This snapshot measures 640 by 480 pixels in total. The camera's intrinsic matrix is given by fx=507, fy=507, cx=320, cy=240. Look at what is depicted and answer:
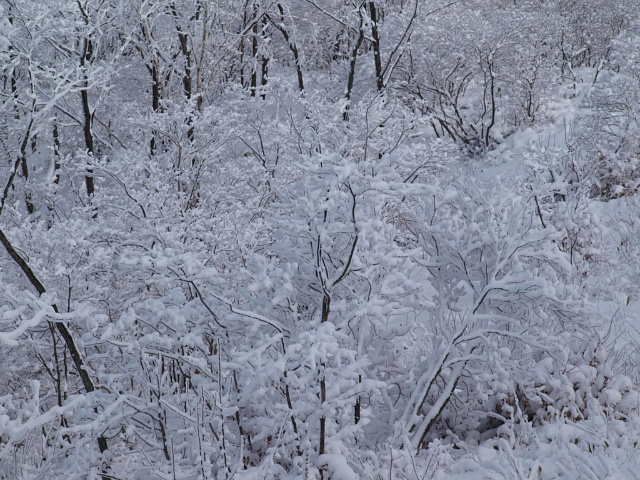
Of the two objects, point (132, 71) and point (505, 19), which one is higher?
point (505, 19)

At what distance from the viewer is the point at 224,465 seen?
376 centimetres

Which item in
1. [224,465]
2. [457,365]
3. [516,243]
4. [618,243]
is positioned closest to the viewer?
[224,465]

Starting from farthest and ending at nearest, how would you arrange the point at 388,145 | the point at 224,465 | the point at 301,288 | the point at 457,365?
1. the point at 388,145
2. the point at 457,365
3. the point at 301,288
4. the point at 224,465

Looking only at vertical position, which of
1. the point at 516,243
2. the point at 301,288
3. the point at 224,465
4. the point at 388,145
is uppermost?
the point at 388,145

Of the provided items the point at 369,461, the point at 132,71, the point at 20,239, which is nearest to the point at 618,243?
the point at 369,461

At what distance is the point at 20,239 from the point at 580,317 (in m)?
6.40

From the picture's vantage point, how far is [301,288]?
4.47 m

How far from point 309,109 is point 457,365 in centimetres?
488

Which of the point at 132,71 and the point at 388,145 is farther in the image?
the point at 132,71

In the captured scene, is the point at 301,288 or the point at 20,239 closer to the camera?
the point at 301,288

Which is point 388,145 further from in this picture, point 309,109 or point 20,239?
point 20,239

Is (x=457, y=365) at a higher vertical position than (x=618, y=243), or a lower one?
lower

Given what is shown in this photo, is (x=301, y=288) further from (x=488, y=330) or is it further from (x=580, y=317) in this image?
(x=580, y=317)

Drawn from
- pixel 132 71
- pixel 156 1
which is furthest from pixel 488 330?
pixel 132 71
